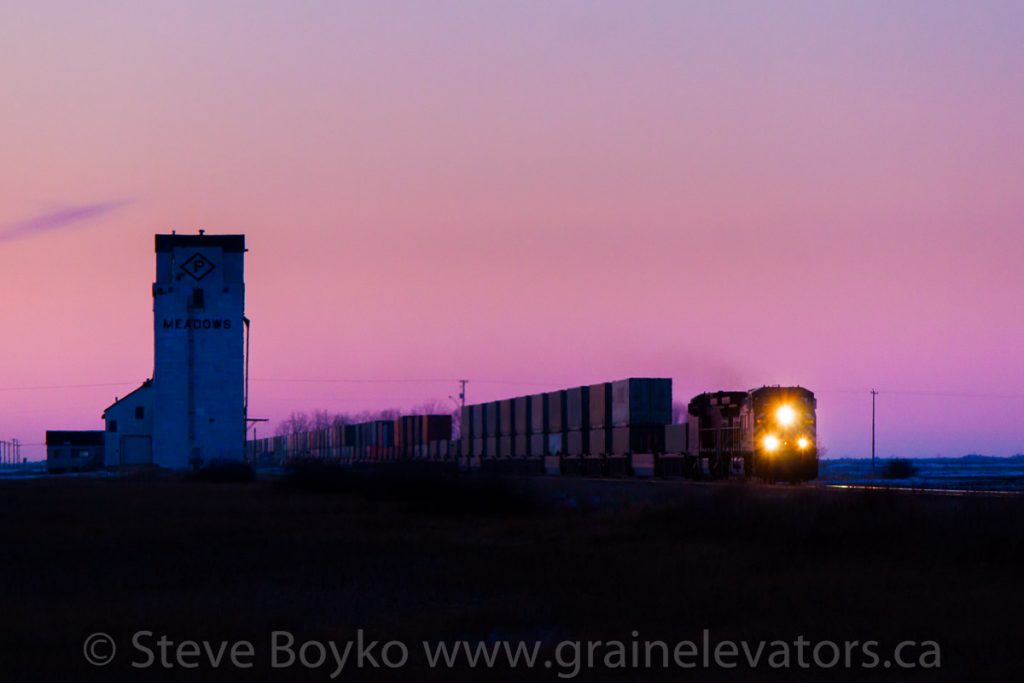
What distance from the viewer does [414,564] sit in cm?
1906

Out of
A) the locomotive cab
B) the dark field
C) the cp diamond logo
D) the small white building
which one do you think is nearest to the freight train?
the locomotive cab

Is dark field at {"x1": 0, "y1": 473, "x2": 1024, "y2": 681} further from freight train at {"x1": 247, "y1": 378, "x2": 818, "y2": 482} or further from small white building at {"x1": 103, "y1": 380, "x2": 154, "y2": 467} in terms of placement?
small white building at {"x1": 103, "y1": 380, "x2": 154, "y2": 467}

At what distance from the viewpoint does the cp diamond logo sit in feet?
233

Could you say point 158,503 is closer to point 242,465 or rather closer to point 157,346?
point 242,465

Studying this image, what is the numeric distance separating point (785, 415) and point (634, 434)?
14733mm

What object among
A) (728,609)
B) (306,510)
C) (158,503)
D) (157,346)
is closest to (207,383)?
(157,346)

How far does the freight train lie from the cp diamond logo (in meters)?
11.1

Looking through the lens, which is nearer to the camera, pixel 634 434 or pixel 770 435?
pixel 770 435

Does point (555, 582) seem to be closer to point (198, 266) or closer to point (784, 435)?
point (784, 435)

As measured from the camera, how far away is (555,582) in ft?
53.9

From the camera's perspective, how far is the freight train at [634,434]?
47625mm

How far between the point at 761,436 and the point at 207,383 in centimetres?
3380

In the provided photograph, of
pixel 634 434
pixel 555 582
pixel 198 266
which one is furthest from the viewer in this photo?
pixel 198 266

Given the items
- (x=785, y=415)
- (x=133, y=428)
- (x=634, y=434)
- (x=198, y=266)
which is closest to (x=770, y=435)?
(x=785, y=415)
